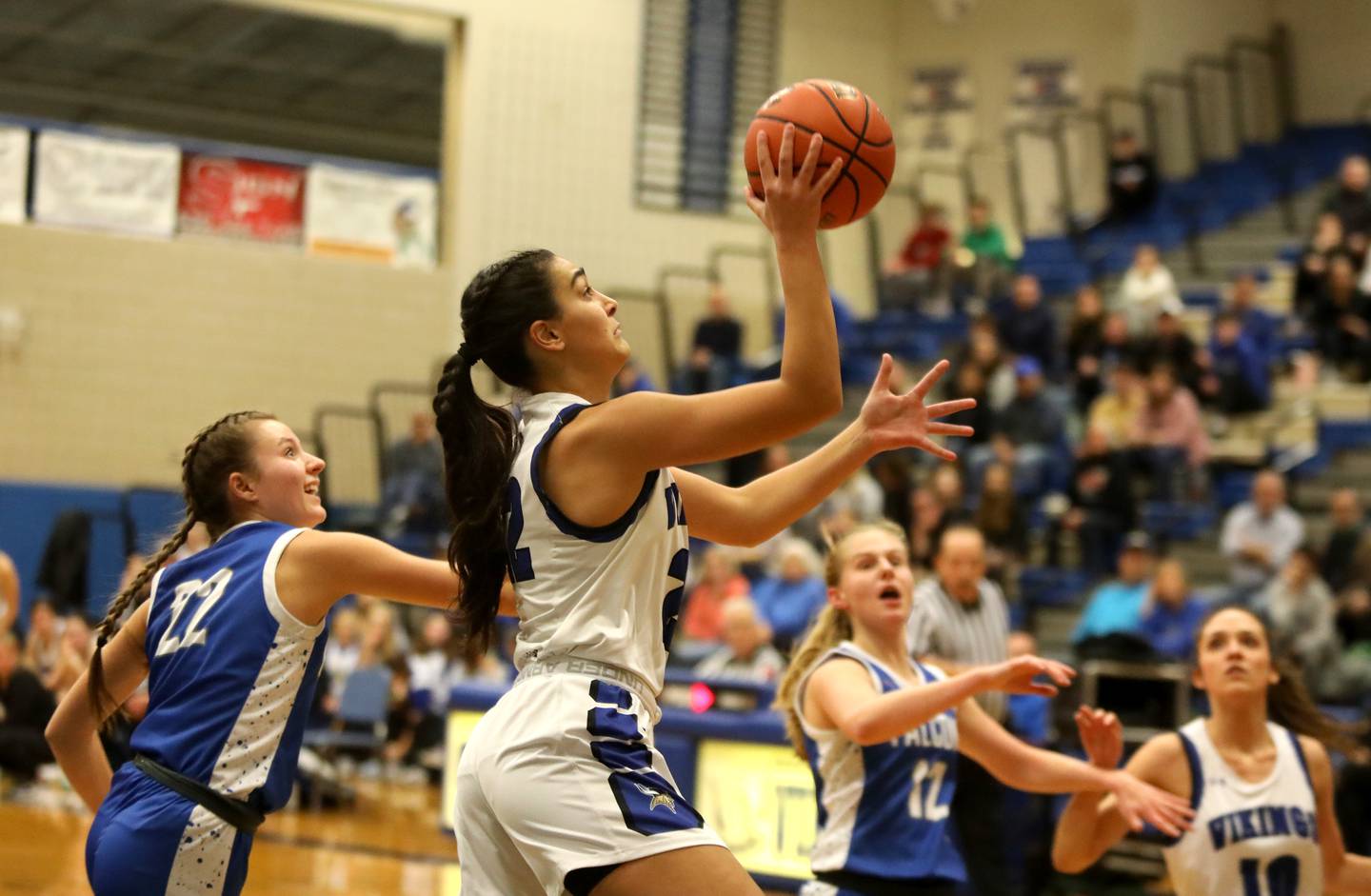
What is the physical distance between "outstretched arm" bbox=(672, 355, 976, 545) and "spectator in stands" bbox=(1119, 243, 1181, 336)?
10.7 metres

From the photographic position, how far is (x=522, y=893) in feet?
9.32

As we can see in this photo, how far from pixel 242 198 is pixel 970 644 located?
395 inches

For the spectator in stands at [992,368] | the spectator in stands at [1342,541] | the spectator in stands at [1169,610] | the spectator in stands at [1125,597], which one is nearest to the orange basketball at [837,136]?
the spectator in stands at [1169,610]

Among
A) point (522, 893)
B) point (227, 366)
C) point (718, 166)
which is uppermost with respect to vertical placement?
point (718, 166)

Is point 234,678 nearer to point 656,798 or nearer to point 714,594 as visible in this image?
point 656,798

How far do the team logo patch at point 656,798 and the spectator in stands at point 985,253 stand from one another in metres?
12.5

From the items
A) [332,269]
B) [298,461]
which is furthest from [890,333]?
[298,461]

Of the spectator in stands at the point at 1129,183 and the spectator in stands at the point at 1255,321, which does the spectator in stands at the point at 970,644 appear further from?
the spectator in stands at the point at 1129,183

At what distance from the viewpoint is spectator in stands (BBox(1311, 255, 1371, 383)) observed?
40.4ft

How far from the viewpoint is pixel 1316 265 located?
1285cm

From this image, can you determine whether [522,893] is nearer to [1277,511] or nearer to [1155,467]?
[1277,511]

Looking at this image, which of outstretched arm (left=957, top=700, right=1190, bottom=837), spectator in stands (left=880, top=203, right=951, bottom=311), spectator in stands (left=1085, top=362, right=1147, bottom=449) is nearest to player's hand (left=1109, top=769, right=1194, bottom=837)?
outstretched arm (left=957, top=700, right=1190, bottom=837)

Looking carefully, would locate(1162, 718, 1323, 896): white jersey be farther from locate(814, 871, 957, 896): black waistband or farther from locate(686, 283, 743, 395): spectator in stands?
locate(686, 283, 743, 395): spectator in stands

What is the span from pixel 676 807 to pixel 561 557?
1.43 feet
